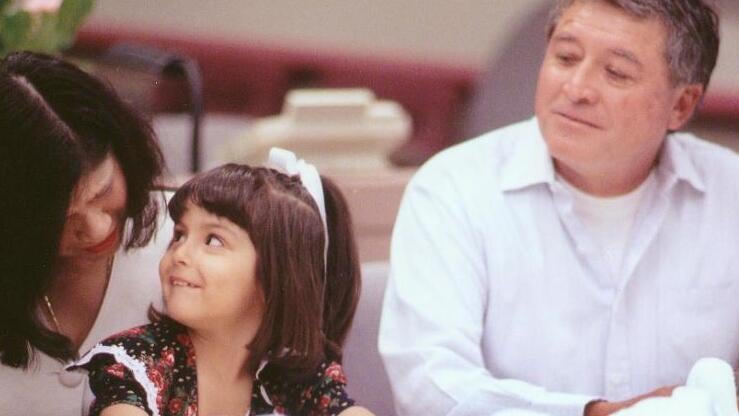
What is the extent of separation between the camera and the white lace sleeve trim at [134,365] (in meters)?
1.54

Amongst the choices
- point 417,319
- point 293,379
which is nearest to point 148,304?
point 293,379

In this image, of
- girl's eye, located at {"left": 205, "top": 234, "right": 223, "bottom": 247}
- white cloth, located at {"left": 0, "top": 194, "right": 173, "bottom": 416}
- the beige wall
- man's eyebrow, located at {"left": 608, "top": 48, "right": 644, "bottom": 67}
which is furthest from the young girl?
the beige wall

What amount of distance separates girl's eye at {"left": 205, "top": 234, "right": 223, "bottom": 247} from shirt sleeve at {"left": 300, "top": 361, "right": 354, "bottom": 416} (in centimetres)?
21

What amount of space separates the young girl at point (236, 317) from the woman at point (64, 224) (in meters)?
0.08

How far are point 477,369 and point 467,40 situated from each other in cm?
325

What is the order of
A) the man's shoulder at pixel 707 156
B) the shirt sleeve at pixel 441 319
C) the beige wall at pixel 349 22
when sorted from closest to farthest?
the shirt sleeve at pixel 441 319 < the man's shoulder at pixel 707 156 < the beige wall at pixel 349 22

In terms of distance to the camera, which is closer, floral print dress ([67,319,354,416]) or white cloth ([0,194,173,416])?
floral print dress ([67,319,354,416])

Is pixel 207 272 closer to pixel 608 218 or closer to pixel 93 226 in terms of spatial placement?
pixel 93 226

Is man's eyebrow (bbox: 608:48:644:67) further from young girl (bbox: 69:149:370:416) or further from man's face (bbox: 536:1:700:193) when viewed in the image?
young girl (bbox: 69:149:370:416)

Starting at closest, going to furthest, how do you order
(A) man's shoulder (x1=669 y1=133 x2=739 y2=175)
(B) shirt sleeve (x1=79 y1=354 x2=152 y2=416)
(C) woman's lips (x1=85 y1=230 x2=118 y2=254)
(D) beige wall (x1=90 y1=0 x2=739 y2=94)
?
(B) shirt sleeve (x1=79 y1=354 x2=152 y2=416)
(C) woman's lips (x1=85 y1=230 x2=118 y2=254)
(A) man's shoulder (x1=669 y1=133 x2=739 y2=175)
(D) beige wall (x1=90 y1=0 x2=739 y2=94)

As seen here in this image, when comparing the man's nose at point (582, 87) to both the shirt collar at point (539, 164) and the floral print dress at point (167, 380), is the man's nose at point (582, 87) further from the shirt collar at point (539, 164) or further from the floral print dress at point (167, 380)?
the floral print dress at point (167, 380)

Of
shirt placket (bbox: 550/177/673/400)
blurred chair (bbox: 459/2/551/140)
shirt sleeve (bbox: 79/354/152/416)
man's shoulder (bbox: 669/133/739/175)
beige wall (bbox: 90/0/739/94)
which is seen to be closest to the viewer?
shirt sleeve (bbox: 79/354/152/416)

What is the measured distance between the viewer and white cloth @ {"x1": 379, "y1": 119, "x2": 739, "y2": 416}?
200 centimetres

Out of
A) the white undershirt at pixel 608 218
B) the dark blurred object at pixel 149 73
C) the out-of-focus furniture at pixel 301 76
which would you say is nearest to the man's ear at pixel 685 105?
the white undershirt at pixel 608 218
